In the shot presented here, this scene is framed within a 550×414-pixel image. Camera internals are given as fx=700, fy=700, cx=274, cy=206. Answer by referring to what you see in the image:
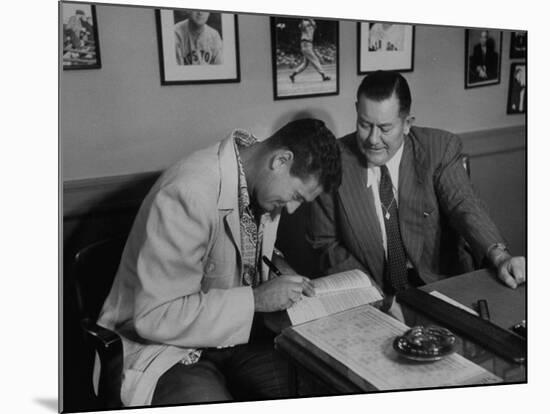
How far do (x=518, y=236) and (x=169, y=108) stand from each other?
1.27 meters

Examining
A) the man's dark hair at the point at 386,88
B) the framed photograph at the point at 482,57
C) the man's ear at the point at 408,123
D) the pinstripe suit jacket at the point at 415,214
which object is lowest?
the pinstripe suit jacket at the point at 415,214

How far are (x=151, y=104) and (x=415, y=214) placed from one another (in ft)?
2.94

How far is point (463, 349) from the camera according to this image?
1.97 m

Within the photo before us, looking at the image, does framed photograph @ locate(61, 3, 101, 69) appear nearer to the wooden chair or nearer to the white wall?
the white wall

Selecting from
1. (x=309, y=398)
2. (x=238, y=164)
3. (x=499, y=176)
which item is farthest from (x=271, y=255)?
(x=499, y=176)

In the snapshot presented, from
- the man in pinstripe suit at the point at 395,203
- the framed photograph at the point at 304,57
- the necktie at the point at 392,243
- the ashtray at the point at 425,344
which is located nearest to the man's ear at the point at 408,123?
the man in pinstripe suit at the point at 395,203

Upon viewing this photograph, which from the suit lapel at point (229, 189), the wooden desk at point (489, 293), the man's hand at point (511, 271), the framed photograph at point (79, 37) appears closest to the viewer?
the framed photograph at point (79, 37)

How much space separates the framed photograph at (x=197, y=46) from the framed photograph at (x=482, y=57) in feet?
2.65

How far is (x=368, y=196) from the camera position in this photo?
220cm

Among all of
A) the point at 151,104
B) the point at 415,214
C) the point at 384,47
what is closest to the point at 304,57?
the point at 384,47

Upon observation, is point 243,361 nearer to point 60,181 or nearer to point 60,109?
point 60,181

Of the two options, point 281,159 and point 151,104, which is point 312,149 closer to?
point 281,159

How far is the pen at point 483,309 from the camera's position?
2.06 m

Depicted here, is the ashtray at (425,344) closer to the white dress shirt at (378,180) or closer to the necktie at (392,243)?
the necktie at (392,243)
